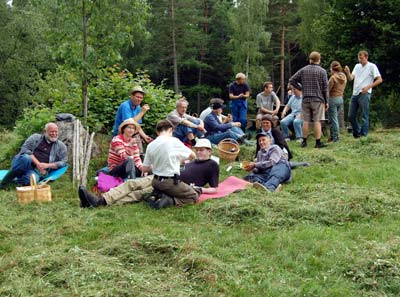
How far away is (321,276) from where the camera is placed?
3916 mm

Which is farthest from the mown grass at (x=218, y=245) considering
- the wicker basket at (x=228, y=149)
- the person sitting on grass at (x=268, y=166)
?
the wicker basket at (x=228, y=149)

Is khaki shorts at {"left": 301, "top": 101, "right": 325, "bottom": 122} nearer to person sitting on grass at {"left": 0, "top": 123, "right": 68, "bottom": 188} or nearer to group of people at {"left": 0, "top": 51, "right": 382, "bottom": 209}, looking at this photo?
group of people at {"left": 0, "top": 51, "right": 382, "bottom": 209}

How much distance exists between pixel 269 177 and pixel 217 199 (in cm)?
113

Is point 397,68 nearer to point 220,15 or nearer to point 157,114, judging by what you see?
point 157,114

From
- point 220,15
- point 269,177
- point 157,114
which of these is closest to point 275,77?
point 220,15

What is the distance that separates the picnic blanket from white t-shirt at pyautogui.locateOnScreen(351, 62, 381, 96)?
4315 mm

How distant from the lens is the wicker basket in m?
8.87

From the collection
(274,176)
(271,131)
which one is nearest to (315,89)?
(271,131)

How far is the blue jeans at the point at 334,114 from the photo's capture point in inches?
403

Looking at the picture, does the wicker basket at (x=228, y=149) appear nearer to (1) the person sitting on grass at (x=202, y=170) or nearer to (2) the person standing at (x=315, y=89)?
(2) the person standing at (x=315, y=89)

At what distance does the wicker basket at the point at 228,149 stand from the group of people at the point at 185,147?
1.60 feet

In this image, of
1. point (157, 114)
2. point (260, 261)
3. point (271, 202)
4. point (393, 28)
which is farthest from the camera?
point (393, 28)

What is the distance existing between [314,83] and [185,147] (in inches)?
166

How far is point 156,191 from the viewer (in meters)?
6.27
